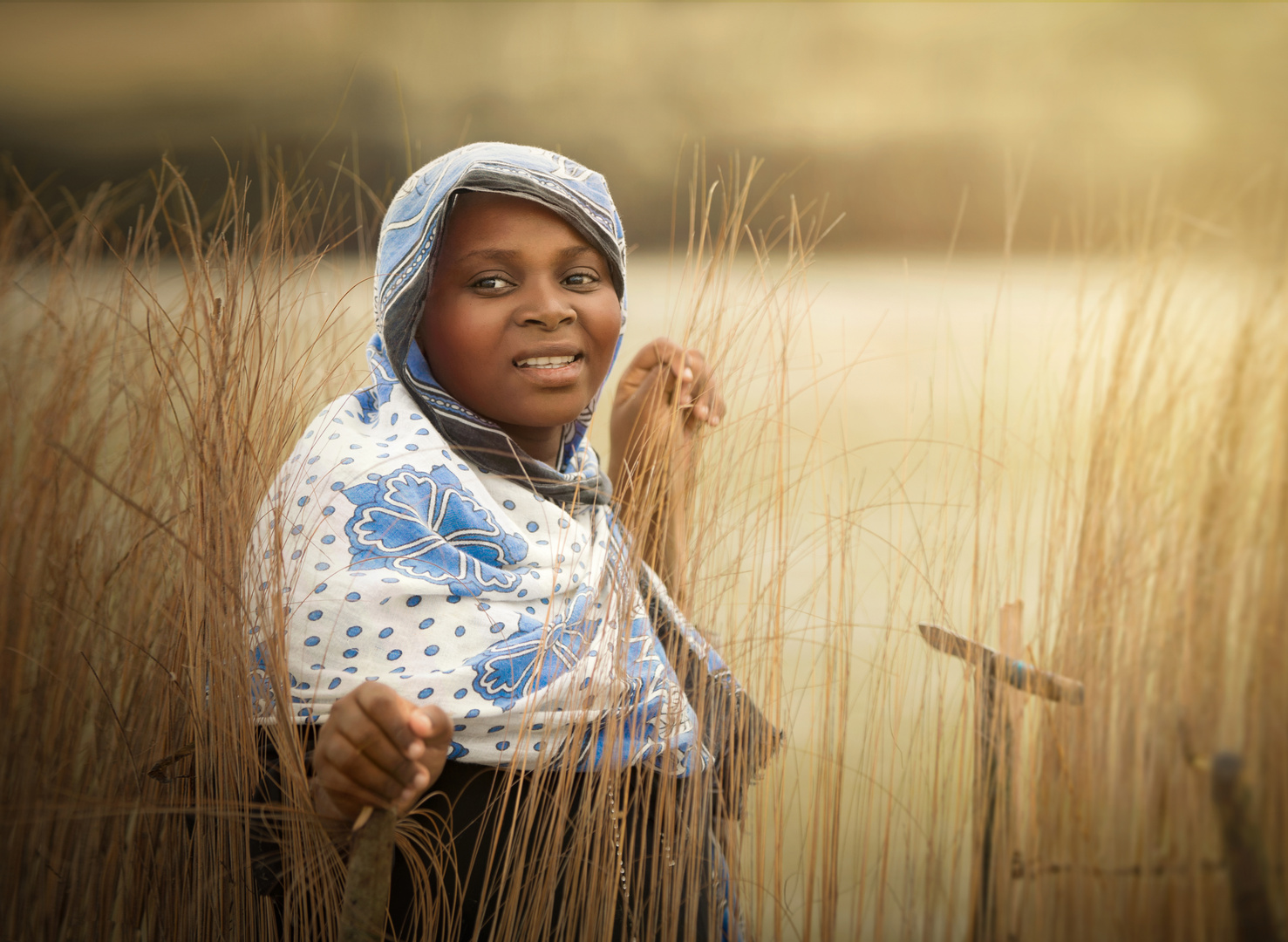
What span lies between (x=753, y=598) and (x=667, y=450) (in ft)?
0.64

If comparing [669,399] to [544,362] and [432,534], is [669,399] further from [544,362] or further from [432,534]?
[432,534]

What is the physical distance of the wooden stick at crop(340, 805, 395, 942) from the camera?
76 centimetres

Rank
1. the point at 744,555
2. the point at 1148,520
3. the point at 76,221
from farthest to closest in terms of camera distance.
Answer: the point at 76,221 → the point at 744,555 → the point at 1148,520

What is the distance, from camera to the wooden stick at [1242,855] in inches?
30.0

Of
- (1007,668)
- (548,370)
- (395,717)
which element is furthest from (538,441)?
(1007,668)

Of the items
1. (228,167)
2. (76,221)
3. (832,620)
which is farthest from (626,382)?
(76,221)

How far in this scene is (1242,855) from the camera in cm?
78

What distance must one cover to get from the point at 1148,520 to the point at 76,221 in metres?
1.26

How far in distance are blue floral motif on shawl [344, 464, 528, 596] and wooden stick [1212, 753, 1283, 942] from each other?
0.66 m

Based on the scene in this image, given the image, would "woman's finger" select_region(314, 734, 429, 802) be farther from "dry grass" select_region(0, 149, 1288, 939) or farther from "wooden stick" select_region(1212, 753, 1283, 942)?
"wooden stick" select_region(1212, 753, 1283, 942)

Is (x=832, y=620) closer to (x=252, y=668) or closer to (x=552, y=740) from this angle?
(x=552, y=740)

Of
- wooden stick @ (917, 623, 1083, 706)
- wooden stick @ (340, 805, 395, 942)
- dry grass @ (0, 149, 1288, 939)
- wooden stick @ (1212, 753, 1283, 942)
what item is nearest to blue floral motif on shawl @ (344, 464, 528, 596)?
dry grass @ (0, 149, 1288, 939)

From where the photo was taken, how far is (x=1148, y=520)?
0.86m

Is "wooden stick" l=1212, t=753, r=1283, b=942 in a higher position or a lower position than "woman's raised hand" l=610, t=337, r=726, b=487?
lower
